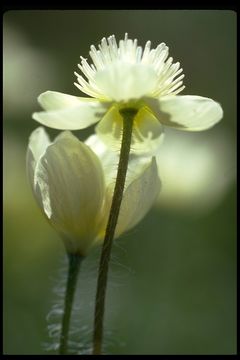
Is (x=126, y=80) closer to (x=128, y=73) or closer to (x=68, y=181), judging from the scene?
(x=128, y=73)

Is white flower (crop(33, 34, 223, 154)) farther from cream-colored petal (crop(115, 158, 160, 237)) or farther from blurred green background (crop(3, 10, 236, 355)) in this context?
blurred green background (crop(3, 10, 236, 355))

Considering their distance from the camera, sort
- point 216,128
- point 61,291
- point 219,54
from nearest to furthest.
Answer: point 61,291
point 216,128
point 219,54

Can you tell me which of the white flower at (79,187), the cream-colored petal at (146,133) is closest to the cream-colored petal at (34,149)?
the white flower at (79,187)

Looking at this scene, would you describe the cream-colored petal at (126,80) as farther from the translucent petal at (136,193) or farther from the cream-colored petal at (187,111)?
the translucent petal at (136,193)

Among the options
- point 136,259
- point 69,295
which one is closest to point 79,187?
point 69,295
